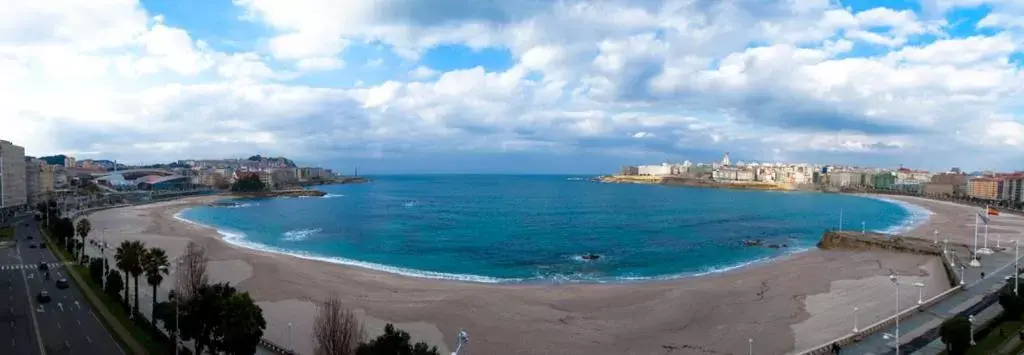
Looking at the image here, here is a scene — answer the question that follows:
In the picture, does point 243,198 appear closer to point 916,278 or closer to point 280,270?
point 280,270

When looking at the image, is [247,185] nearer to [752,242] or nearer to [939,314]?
[752,242]

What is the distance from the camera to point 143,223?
8394 cm

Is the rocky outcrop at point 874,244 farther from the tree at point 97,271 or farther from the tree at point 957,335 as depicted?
the tree at point 97,271

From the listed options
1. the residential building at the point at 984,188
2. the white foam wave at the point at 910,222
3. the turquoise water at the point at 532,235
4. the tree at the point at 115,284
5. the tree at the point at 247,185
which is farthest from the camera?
the tree at the point at 247,185

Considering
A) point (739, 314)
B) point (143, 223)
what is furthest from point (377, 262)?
point (143, 223)

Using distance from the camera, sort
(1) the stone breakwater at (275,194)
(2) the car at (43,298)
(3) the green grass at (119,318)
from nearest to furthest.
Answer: (3) the green grass at (119,318)
(2) the car at (43,298)
(1) the stone breakwater at (275,194)

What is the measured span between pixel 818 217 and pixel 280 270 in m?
91.5

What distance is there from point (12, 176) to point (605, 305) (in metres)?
112

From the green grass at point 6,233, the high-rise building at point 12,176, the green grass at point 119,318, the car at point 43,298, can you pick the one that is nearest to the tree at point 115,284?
the green grass at point 119,318

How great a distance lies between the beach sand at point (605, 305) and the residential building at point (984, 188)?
466ft

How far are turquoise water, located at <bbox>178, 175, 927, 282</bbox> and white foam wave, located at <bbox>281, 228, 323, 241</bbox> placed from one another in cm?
12

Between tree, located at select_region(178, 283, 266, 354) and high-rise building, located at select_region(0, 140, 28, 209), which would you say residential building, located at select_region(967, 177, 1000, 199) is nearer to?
tree, located at select_region(178, 283, 266, 354)

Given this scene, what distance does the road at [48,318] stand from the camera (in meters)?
24.6

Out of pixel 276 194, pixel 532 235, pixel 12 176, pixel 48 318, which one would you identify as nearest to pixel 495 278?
pixel 532 235
